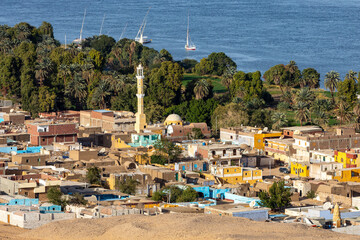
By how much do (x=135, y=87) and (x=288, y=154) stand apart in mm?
15827

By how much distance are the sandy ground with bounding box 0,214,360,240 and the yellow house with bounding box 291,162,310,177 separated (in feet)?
45.7

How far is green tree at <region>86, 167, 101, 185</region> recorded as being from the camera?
36.6 m

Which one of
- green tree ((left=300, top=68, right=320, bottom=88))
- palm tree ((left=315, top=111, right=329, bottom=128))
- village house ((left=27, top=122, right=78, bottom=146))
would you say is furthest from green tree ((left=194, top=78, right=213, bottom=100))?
village house ((left=27, top=122, right=78, bottom=146))

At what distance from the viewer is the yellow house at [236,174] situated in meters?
40.4

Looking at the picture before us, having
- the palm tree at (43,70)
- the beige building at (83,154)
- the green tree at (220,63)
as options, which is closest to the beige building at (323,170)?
the beige building at (83,154)

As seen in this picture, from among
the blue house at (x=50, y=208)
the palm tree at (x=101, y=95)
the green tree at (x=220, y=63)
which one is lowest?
the blue house at (x=50, y=208)

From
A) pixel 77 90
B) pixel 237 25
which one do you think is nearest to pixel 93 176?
pixel 77 90

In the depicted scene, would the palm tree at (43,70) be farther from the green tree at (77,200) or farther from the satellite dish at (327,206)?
the satellite dish at (327,206)

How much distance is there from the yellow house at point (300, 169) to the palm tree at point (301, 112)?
1294cm

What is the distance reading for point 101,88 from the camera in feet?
202

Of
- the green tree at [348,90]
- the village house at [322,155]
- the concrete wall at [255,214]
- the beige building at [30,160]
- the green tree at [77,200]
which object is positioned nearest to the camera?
the concrete wall at [255,214]

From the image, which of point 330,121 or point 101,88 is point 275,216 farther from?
point 101,88

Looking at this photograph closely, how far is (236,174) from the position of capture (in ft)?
133

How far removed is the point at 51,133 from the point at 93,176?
10084mm
